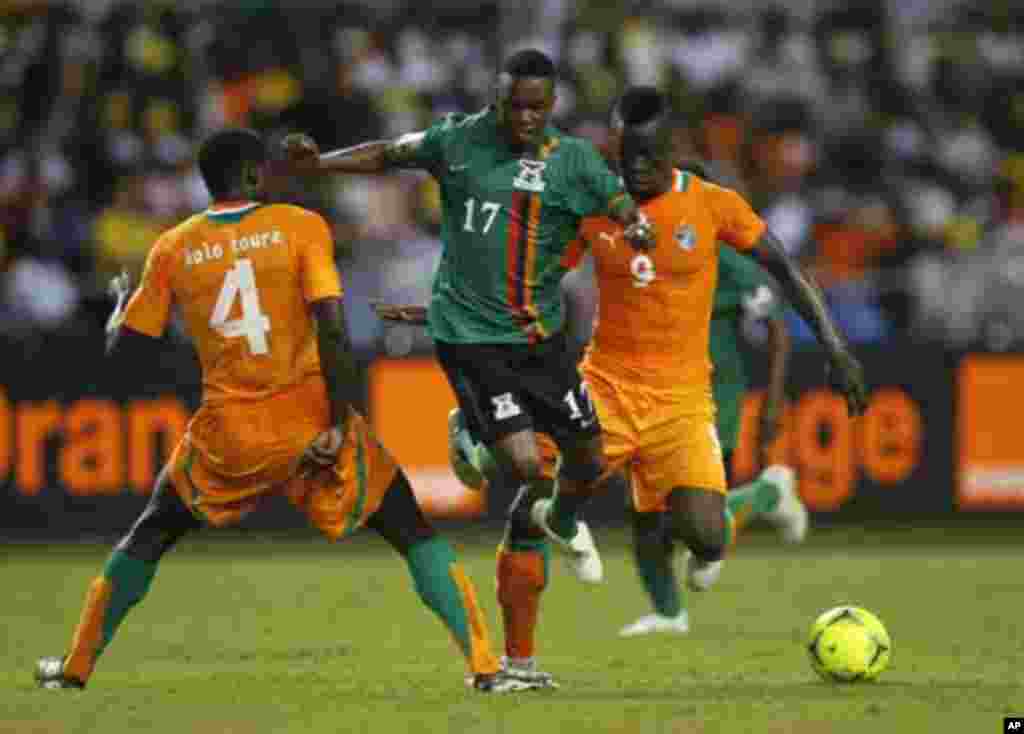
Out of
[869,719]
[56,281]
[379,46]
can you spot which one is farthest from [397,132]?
[869,719]

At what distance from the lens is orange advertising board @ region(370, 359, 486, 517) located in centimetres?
1900

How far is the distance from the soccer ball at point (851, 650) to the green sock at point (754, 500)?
3.48 m

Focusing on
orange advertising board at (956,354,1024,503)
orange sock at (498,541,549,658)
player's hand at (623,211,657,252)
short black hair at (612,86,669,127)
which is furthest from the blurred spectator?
player's hand at (623,211,657,252)

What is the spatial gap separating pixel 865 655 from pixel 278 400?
2.68 meters

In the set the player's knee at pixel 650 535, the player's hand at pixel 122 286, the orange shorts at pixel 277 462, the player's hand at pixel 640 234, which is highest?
the player's hand at pixel 640 234

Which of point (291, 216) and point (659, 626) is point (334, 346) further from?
point (659, 626)

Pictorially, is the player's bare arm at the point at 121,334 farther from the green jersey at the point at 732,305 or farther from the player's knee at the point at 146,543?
the green jersey at the point at 732,305

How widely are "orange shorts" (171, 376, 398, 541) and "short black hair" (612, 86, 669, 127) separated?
1.98m

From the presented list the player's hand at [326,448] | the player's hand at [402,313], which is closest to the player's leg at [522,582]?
the player's hand at [402,313]

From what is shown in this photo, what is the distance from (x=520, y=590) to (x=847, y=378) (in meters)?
1.64

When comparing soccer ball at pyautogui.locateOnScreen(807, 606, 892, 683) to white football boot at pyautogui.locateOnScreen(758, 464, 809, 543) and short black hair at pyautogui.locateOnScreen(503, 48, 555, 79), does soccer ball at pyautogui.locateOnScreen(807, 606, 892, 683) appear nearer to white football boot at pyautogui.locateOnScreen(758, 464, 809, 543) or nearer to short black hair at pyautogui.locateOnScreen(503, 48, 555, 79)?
short black hair at pyautogui.locateOnScreen(503, 48, 555, 79)

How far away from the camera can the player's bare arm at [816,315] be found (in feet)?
33.1

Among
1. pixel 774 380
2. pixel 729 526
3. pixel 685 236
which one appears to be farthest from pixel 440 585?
pixel 774 380

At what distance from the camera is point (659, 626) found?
12852mm
